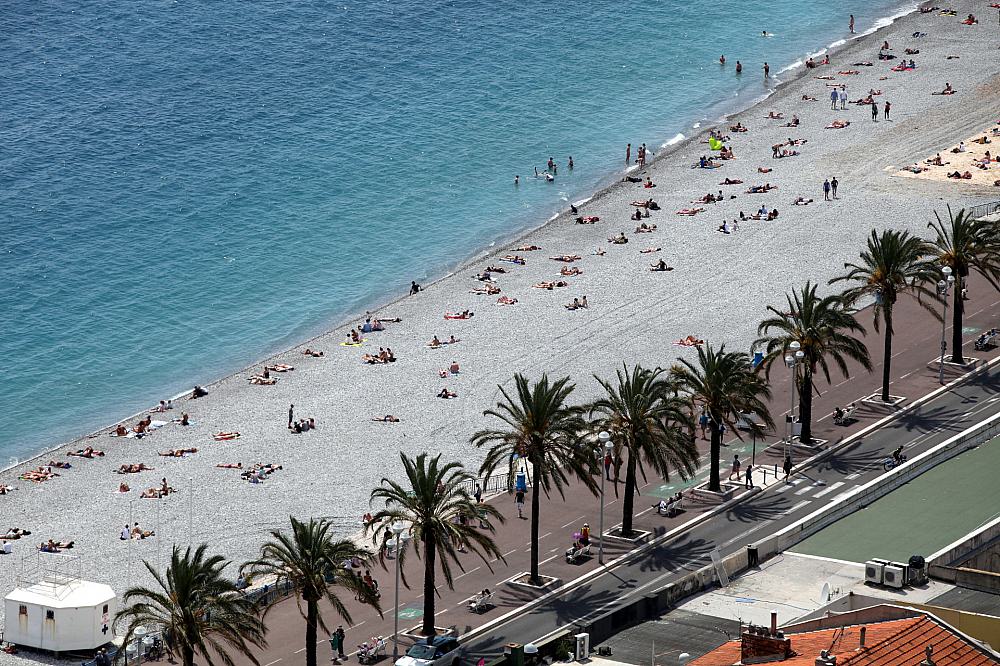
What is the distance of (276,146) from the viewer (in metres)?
132

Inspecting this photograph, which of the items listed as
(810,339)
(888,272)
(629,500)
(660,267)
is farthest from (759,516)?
(660,267)

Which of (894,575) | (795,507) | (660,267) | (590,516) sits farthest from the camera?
(660,267)

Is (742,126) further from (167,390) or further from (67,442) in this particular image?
(67,442)

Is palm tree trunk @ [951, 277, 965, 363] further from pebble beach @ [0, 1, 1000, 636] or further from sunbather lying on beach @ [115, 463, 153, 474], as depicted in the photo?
sunbather lying on beach @ [115, 463, 153, 474]

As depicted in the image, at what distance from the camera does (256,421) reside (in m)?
81.8

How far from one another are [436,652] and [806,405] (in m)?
22.1

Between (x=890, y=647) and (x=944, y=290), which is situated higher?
(x=944, y=290)

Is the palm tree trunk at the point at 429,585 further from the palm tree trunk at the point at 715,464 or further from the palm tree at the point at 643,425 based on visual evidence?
the palm tree trunk at the point at 715,464

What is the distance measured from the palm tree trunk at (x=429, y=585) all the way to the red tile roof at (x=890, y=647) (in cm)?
1757

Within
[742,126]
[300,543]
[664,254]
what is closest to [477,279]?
[664,254]

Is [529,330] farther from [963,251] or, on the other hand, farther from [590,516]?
[590,516]

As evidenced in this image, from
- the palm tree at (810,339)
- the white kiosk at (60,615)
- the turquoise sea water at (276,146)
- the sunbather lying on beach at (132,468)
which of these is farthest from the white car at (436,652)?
the turquoise sea water at (276,146)

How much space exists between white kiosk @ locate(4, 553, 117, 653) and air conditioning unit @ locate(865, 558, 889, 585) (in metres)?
26.8

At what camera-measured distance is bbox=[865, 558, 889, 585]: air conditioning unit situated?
45.8 meters
